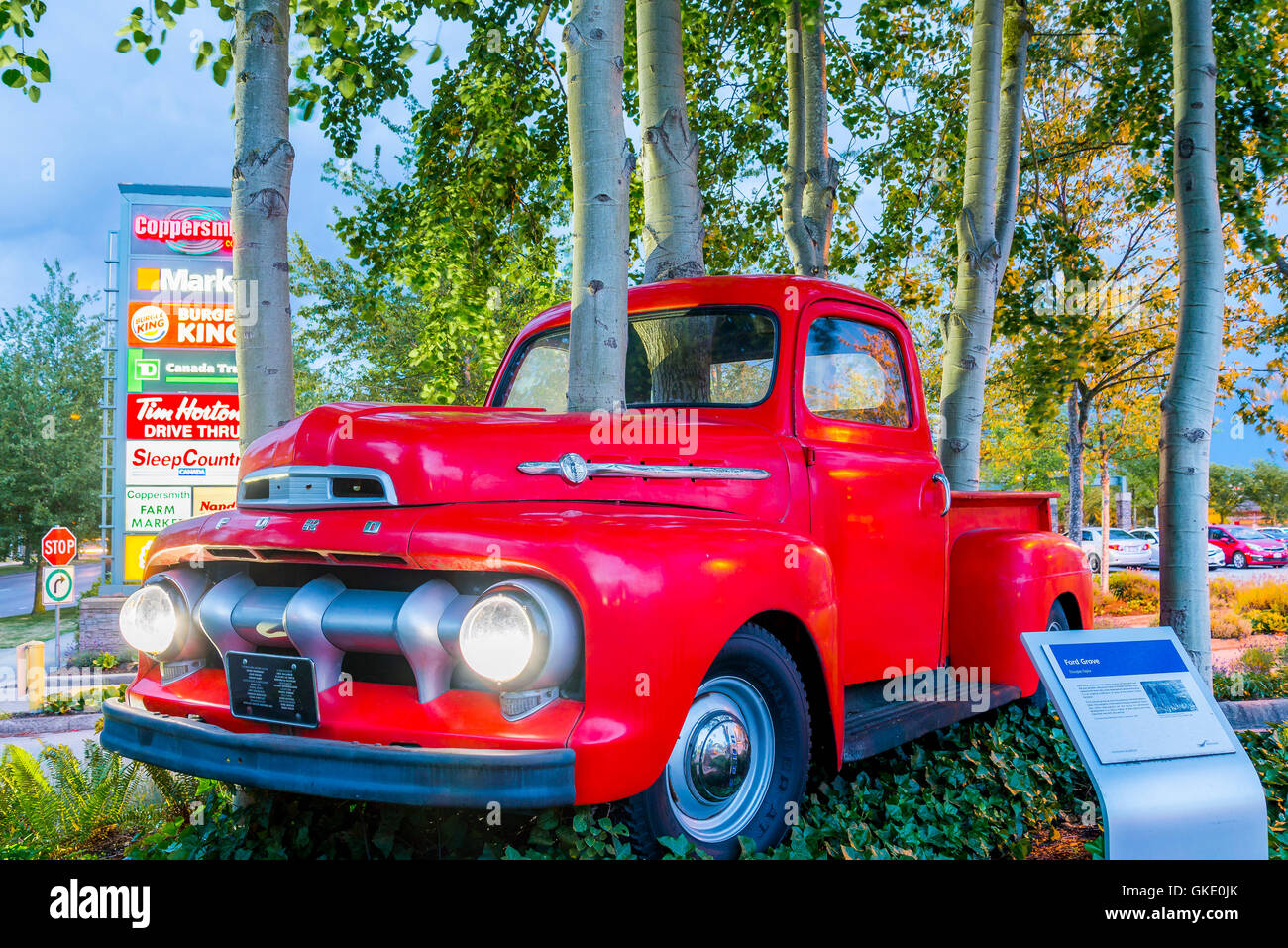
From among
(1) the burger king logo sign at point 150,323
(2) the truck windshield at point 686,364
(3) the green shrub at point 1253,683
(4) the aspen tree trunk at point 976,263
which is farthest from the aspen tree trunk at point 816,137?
(1) the burger king logo sign at point 150,323

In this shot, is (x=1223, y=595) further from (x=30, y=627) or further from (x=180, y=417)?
(x=30, y=627)

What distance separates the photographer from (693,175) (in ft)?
19.6

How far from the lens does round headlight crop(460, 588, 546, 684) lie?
2410mm

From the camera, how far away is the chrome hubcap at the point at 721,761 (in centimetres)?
283

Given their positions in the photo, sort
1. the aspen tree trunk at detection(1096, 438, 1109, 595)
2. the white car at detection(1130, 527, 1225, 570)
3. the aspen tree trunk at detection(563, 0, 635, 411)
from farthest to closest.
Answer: the white car at detection(1130, 527, 1225, 570), the aspen tree trunk at detection(1096, 438, 1109, 595), the aspen tree trunk at detection(563, 0, 635, 411)

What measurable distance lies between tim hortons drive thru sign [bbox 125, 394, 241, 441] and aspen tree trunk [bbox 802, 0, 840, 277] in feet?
25.9

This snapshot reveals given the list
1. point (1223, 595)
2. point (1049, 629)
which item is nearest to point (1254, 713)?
point (1049, 629)

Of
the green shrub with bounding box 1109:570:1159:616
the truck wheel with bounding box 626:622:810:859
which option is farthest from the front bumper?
the green shrub with bounding box 1109:570:1159:616

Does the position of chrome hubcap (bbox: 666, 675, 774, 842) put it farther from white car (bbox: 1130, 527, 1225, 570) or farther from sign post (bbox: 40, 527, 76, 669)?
white car (bbox: 1130, 527, 1225, 570)

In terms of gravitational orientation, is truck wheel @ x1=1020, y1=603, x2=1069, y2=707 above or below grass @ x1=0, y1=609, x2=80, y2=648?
above

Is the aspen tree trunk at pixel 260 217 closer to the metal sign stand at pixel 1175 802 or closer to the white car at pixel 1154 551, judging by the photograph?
the metal sign stand at pixel 1175 802

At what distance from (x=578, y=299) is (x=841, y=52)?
9524 millimetres

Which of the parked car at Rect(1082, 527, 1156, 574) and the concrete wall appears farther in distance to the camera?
the parked car at Rect(1082, 527, 1156, 574)

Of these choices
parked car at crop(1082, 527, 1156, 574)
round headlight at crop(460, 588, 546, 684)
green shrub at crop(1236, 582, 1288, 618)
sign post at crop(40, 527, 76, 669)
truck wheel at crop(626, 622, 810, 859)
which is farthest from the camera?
parked car at crop(1082, 527, 1156, 574)
